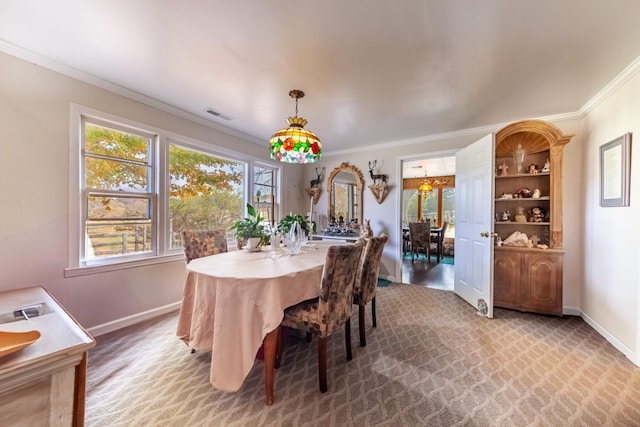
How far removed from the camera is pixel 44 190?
215 centimetres

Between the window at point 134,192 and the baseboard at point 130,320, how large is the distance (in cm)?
55

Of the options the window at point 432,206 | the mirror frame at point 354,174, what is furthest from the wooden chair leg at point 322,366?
the window at point 432,206

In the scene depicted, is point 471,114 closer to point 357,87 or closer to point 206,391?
point 357,87

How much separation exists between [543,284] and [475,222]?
3.30 feet

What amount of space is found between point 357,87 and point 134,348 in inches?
125

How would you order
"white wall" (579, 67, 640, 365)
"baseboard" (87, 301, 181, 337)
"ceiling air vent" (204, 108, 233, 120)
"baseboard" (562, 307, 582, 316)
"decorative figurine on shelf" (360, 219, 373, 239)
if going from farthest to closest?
"decorative figurine on shelf" (360, 219, 373, 239) < "ceiling air vent" (204, 108, 233, 120) < "baseboard" (562, 307, 582, 316) < "baseboard" (87, 301, 181, 337) < "white wall" (579, 67, 640, 365)

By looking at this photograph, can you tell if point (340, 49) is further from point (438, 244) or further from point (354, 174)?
point (438, 244)

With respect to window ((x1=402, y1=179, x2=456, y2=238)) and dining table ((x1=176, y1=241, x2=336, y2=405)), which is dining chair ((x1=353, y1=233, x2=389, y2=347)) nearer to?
dining table ((x1=176, y1=241, x2=336, y2=405))

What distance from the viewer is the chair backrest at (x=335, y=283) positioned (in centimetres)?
171

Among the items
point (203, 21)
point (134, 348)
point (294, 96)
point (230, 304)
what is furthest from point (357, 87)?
point (134, 348)

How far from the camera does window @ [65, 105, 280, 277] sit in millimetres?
2400

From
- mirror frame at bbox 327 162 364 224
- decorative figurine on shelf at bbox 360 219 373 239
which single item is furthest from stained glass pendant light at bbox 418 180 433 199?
decorative figurine on shelf at bbox 360 219 373 239

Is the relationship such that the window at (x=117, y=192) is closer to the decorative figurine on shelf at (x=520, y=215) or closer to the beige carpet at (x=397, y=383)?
the beige carpet at (x=397, y=383)

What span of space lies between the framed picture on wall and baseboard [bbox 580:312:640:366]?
1.23 meters
